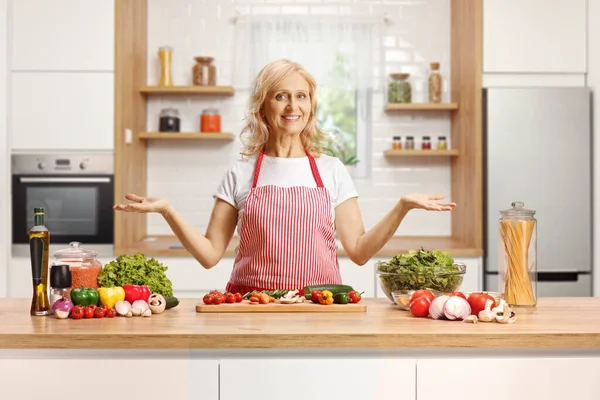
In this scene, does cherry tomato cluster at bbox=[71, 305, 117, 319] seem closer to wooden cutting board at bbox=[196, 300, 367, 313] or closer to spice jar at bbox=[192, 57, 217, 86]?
wooden cutting board at bbox=[196, 300, 367, 313]

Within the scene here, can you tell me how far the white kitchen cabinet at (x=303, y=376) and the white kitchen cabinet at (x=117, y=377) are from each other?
55mm

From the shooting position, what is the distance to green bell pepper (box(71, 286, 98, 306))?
209 centimetres

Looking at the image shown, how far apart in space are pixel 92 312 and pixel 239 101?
10.7ft

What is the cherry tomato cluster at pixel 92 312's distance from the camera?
2049 millimetres

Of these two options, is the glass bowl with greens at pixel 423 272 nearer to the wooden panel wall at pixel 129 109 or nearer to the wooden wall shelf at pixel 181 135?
the wooden panel wall at pixel 129 109

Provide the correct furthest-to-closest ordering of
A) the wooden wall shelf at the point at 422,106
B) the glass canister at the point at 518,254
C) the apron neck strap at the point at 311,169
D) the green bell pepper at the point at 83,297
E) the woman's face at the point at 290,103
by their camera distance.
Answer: the wooden wall shelf at the point at 422,106 < the apron neck strap at the point at 311,169 < the woman's face at the point at 290,103 < the glass canister at the point at 518,254 < the green bell pepper at the point at 83,297

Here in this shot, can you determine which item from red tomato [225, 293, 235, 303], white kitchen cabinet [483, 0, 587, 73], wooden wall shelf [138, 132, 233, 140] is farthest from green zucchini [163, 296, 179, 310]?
white kitchen cabinet [483, 0, 587, 73]

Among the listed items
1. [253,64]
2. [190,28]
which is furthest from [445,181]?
[190,28]

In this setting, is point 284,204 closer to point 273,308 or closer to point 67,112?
point 273,308

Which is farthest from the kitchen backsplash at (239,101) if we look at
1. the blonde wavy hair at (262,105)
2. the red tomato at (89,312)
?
the red tomato at (89,312)

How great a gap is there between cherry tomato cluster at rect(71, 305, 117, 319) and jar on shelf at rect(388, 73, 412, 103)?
325 centimetres

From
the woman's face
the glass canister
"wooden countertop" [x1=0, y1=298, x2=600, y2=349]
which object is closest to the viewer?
"wooden countertop" [x1=0, y1=298, x2=600, y2=349]

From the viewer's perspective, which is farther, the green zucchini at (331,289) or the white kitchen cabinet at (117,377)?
the green zucchini at (331,289)

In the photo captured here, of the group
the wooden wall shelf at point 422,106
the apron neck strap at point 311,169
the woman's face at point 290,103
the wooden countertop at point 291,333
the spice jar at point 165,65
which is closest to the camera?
the wooden countertop at point 291,333
